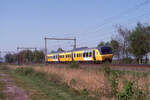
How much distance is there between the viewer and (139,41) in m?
43.2

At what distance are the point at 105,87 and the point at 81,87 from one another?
79.9 inches

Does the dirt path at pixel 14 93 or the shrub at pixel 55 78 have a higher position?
the shrub at pixel 55 78

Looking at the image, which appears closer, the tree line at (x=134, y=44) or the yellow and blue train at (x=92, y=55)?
the yellow and blue train at (x=92, y=55)

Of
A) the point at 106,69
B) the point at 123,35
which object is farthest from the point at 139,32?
the point at 106,69

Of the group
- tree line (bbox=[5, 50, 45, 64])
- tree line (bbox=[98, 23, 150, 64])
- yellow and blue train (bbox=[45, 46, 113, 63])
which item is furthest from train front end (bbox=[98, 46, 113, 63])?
tree line (bbox=[5, 50, 45, 64])

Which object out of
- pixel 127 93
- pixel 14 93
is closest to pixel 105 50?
pixel 14 93

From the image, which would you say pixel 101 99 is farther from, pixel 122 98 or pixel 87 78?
pixel 87 78

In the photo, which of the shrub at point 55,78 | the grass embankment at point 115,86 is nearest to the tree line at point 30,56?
the shrub at point 55,78

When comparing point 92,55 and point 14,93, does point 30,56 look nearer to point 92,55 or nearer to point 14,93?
point 92,55

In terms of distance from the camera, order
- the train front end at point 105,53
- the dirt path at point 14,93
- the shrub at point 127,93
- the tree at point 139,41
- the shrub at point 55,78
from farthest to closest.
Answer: the tree at point 139,41 → the train front end at point 105,53 → the shrub at point 55,78 → the dirt path at point 14,93 → the shrub at point 127,93

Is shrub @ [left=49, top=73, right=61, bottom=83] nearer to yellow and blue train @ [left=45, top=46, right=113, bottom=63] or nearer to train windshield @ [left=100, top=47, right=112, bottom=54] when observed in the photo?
yellow and blue train @ [left=45, top=46, right=113, bottom=63]

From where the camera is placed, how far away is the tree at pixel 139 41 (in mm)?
42531

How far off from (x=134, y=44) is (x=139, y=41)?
4.08 feet

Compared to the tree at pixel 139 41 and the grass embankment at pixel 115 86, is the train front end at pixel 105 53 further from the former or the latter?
the grass embankment at pixel 115 86
